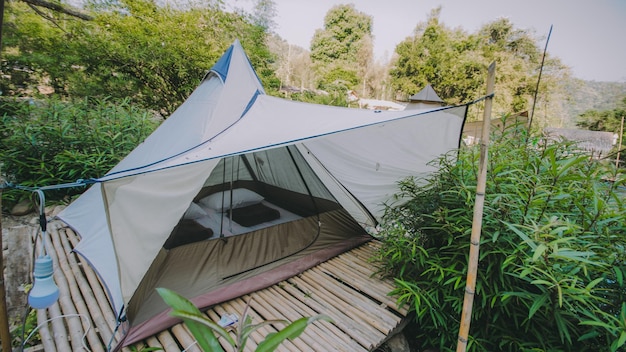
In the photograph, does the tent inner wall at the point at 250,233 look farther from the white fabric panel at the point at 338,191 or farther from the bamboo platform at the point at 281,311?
the bamboo platform at the point at 281,311

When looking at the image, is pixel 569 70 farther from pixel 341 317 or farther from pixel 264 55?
pixel 341 317

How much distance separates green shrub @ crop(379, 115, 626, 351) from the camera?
111cm

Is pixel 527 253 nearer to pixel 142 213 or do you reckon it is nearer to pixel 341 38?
pixel 142 213

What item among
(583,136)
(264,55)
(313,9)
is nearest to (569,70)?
(583,136)

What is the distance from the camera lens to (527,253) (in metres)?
1.26

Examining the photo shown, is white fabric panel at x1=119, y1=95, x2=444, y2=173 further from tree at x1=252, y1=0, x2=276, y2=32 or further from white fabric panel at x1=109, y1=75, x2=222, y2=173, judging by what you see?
tree at x1=252, y1=0, x2=276, y2=32

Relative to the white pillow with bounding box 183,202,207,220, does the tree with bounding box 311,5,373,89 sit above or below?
above

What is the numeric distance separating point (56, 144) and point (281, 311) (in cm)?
289

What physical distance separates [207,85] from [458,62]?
1072 centimetres

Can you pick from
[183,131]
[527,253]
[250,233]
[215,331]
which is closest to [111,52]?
[183,131]

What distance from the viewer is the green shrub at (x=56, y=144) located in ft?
8.89

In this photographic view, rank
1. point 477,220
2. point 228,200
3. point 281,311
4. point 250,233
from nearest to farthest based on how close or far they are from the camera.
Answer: point 477,220
point 281,311
point 250,233
point 228,200

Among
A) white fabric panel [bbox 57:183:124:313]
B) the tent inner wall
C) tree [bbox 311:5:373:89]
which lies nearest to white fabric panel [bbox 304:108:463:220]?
the tent inner wall

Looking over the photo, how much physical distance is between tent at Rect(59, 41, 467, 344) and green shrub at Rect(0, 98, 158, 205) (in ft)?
2.69
